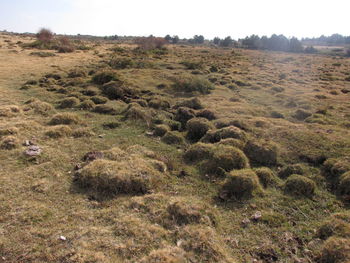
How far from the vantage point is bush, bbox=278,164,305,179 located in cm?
895

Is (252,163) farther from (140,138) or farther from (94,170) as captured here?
(94,170)

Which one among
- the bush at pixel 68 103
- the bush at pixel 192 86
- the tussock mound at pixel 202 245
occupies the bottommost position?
the tussock mound at pixel 202 245

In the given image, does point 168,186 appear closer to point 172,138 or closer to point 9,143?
point 172,138

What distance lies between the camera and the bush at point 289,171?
8.95m

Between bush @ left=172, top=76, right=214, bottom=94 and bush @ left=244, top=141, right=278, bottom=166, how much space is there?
11512 mm

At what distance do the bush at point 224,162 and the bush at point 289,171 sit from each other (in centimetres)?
128

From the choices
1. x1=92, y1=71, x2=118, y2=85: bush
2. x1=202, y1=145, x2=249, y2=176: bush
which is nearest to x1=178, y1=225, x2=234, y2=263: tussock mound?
x1=202, y1=145, x2=249, y2=176: bush

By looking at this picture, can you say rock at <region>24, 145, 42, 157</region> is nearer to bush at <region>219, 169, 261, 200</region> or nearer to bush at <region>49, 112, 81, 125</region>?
bush at <region>49, 112, 81, 125</region>

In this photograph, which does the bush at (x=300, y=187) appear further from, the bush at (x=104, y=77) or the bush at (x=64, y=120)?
the bush at (x=104, y=77)

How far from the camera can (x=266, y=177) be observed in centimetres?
852

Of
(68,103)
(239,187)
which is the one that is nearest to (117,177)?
(239,187)

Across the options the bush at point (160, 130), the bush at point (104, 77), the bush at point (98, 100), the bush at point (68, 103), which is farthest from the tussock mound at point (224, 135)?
the bush at point (104, 77)

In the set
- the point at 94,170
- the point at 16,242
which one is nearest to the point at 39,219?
the point at 16,242

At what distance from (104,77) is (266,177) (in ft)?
56.7
